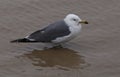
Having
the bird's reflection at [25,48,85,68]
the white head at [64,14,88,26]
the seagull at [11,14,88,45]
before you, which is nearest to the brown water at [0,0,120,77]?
the bird's reflection at [25,48,85,68]

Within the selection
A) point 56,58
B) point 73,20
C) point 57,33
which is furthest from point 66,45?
point 56,58

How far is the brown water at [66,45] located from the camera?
7.48m

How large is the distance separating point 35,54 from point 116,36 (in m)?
1.53

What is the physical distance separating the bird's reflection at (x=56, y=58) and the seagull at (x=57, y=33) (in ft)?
0.59

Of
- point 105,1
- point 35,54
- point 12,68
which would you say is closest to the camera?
point 12,68

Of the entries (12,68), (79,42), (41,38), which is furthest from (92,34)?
(12,68)

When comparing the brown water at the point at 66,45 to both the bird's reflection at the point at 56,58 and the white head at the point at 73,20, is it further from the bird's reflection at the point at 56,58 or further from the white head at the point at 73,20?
the white head at the point at 73,20

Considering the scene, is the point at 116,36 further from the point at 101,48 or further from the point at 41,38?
the point at 41,38

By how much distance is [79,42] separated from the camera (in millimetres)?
8531

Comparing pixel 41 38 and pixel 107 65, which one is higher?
pixel 41 38

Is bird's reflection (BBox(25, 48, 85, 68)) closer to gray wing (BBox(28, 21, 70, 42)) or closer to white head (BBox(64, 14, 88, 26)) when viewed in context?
gray wing (BBox(28, 21, 70, 42))

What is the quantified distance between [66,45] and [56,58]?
0.61 metres

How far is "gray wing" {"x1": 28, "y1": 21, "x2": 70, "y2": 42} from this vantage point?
27.0ft

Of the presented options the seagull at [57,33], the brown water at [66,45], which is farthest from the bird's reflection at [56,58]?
the seagull at [57,33]
